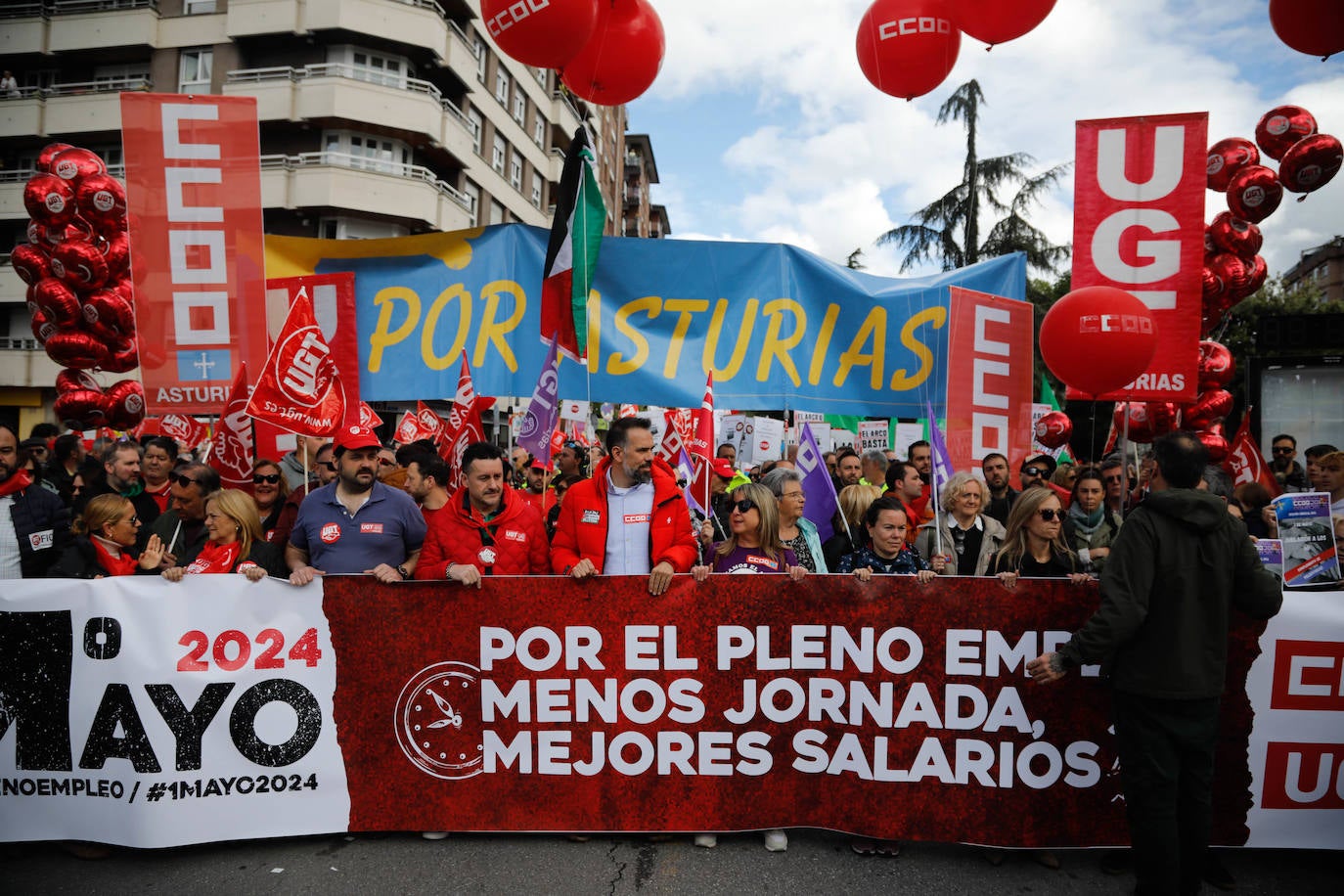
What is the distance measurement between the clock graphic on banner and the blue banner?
7.74ft

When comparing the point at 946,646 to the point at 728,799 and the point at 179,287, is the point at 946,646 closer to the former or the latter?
the point at 728,799

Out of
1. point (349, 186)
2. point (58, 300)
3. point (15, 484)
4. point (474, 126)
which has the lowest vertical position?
point (15, 484)

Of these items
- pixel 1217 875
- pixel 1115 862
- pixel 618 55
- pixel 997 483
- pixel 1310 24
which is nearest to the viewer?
pixel 1217 875

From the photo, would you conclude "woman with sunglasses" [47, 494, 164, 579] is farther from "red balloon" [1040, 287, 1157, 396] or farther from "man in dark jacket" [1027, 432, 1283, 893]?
"red balloon" [1040, 287, 1157, 396]

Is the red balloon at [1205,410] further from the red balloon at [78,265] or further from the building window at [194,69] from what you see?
the building window at [194,69]

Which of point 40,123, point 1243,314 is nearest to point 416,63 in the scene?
point 40,123

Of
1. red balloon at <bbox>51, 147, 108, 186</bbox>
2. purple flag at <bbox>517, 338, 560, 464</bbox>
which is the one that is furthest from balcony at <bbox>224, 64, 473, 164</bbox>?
purple flag at <bbox>517, 338, 560, 464</bbox>

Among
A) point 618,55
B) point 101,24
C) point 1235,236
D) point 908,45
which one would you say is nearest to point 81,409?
point 618,55

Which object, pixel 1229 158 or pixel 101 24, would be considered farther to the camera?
pixel 101 24

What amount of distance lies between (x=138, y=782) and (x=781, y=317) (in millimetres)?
4505

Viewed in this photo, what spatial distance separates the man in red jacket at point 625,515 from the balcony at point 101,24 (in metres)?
32.2

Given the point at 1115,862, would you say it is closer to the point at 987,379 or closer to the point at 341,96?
the point at 987,379

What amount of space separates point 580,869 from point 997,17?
5.17 meters

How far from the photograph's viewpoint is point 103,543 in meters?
4.36
